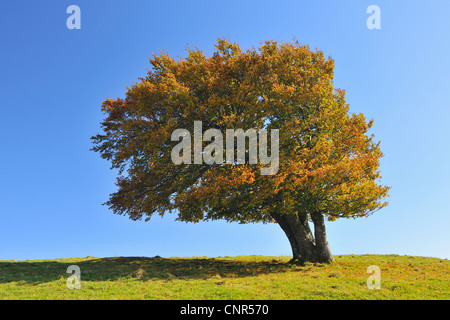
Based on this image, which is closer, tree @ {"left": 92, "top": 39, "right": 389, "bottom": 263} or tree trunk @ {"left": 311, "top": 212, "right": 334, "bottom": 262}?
tree @ {"left": 92, "top": 39, "right": 389, "bottom": 263}

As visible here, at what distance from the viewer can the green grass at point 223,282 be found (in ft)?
50.9

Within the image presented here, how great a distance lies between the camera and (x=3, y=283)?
1878 centimetres

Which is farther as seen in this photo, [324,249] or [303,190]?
[324,249]

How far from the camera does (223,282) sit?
18219mm

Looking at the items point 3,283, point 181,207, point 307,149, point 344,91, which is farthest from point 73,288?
point 344,91

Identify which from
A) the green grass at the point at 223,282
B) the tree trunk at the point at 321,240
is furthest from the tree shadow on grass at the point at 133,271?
the tree trunk at the point at 321,240

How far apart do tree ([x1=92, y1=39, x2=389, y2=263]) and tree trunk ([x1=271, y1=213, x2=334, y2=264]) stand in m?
0.09

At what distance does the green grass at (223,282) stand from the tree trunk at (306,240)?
134 cm

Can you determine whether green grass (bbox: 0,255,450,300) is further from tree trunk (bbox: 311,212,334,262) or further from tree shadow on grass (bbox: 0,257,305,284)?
tree trunk (bbox: 311,212,334,262)

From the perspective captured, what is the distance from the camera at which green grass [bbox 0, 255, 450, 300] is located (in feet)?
50.9

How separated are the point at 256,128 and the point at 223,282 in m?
10.9

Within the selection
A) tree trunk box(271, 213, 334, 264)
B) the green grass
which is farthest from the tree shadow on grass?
tree trunk box(271, 213, 334, 264)
